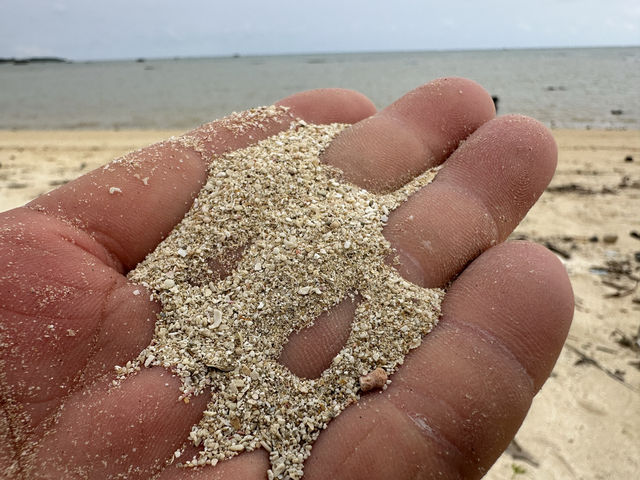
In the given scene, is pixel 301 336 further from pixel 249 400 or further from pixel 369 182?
pixel 369 182

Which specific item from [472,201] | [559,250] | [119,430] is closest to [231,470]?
[119,430]

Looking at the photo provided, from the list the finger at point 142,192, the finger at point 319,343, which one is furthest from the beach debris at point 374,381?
the finger at point 142,192

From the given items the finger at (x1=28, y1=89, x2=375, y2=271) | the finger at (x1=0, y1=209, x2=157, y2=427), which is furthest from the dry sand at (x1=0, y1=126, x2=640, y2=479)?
the finger at (x1=28, y1=89, x2=375, y2=271)

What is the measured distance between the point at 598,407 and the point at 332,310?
1678 millimetres

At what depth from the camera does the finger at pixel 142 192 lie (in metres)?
1.78

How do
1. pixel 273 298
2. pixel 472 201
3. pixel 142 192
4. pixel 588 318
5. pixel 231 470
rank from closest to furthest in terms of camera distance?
pixel 231 470
pixel 273 298
pixel 472 201
pixel 142 192
pixel 588 318

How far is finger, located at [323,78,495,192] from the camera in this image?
77.7 inches

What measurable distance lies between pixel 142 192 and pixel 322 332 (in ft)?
3.23

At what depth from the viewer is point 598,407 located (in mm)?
2266

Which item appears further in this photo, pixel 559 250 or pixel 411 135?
pixel 559 250

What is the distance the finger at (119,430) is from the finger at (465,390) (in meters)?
0.44

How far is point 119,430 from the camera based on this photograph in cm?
133

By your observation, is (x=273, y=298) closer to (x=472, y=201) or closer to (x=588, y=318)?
(x=472, y=201)

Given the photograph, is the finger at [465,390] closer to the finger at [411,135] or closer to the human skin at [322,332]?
the human skin at [322,332]
